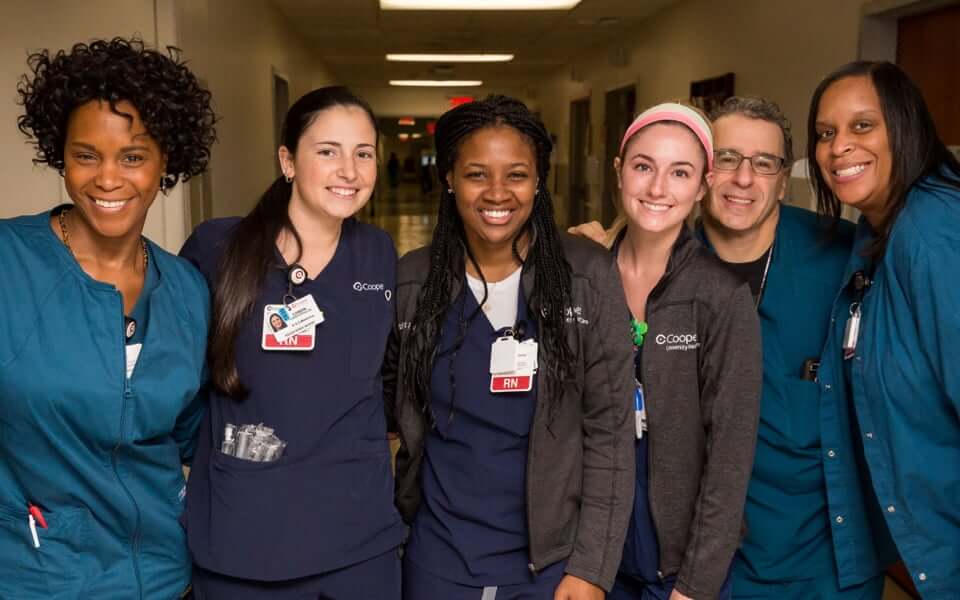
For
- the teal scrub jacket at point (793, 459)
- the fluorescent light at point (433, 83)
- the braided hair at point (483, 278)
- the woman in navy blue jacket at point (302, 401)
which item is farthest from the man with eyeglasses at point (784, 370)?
the fluorescent light at point (433, 83)

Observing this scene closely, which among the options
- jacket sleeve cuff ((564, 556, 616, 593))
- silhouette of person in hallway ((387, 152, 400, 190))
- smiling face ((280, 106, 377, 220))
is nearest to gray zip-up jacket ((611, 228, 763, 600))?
jacket sleeve cuff ((564, 556, 616, 593))

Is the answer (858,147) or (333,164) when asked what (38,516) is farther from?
(858,147)

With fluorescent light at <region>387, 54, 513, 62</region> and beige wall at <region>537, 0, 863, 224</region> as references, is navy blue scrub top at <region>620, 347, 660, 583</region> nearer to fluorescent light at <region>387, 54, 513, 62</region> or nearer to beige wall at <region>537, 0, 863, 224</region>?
beige wall at <region>537, 0, 863, 224</region>

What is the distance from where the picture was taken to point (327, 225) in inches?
76.3

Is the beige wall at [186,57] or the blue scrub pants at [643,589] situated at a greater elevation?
the beige wall at [186,57]

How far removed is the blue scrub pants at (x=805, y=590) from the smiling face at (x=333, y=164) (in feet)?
4.49

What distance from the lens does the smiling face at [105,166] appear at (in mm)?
1586

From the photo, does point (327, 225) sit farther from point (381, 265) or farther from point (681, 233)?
point (681, 233)

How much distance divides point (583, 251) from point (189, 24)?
3883 millimetres

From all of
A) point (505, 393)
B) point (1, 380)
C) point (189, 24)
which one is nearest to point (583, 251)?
point (505, 393)

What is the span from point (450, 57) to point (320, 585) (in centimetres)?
1242

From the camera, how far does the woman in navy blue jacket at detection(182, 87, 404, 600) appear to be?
1.70 metres

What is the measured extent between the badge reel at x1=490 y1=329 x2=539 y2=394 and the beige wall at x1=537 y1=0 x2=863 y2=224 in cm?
366

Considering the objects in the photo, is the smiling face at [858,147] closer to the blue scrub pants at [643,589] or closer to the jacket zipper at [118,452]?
the blue scrub pants at [643,589]
